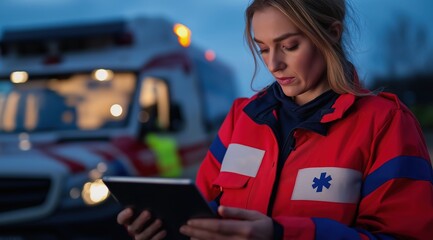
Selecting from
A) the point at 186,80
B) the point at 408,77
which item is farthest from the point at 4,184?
the point at 408,77

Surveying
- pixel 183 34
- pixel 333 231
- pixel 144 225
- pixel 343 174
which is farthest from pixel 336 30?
pixel 183 34

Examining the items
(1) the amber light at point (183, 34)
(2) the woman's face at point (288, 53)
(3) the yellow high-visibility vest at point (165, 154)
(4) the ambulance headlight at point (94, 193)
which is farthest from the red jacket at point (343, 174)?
(1) the amber light at point (183, 34)

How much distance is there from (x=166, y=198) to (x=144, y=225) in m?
0.16

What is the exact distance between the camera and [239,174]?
1852mm

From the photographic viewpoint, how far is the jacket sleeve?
1557 millimetres

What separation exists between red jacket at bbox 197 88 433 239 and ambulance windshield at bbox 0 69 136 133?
12.8 ft

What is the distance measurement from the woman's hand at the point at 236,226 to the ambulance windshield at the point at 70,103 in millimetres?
4199

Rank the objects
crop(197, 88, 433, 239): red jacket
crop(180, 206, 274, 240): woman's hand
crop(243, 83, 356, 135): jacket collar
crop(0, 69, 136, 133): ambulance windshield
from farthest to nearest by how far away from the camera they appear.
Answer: crop(0, 69, 136, 133): ambulance windshield → crop(243, 83, 356, 135): jacket collar → crop(197, 88, 433, 239): red jacket → crop(180, 206, 274, 240): woman's hand

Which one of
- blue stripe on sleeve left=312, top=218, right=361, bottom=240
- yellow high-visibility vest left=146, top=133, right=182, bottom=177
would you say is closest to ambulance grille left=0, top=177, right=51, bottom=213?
yellow high-visibility vest left=146, top=133, right=182, bottom=177

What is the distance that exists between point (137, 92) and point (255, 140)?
13.1ft

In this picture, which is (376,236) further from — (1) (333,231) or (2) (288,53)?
(2) (288,53)

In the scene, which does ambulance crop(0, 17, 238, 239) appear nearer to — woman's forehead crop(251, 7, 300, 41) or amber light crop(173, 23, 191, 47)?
amber light crop(173, 23, 191, 47)

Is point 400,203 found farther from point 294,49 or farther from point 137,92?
point 137,92

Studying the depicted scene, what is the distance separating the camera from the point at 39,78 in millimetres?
6039
